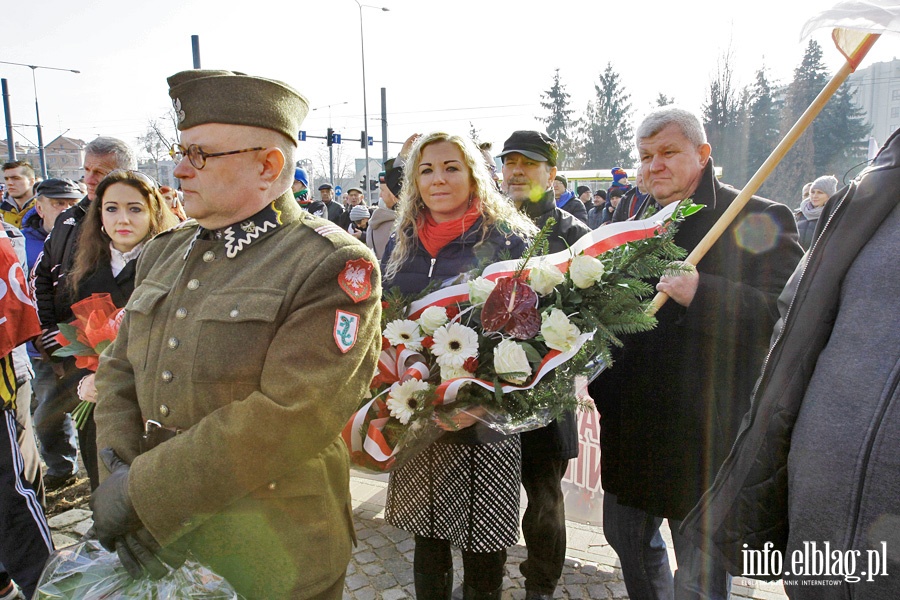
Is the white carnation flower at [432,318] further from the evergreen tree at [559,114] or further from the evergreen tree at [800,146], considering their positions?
the evergreen tree at [559,114]

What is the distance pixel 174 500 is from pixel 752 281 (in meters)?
2.15

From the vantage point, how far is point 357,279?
1648 mm

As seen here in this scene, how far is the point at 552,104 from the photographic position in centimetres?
5438

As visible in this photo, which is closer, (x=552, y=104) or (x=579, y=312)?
(x=579, y=312)

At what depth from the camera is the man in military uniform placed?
5.02ft

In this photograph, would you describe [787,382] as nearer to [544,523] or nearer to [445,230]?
[445,230]

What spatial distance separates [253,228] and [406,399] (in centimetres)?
77

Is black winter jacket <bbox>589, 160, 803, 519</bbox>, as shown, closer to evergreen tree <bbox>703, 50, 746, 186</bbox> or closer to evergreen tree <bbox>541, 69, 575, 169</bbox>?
evergreen tree <bbox>703, 50, 746, 186</bbox>

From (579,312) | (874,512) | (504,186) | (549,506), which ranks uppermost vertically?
(504,186)

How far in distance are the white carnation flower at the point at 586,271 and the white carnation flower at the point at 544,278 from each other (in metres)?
0.06

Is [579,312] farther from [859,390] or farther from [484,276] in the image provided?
[859,390]

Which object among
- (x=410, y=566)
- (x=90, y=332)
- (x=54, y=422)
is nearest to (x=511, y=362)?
(x=90, y=332)

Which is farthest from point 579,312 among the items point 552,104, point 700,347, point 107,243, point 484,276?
point 552,104

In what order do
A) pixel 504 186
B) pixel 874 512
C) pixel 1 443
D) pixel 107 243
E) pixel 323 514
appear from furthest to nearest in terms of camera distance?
pixel 504 186 < pixel 107 243 < pixel 1 443 < pixel 323 514 < pixel 874 512
